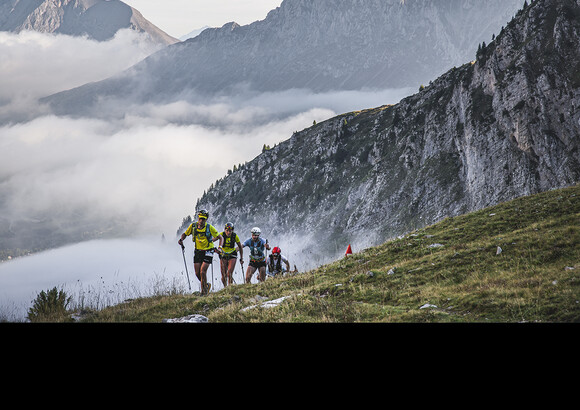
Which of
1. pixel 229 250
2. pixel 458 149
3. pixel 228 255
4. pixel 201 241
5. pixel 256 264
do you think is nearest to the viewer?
pixel 201 241

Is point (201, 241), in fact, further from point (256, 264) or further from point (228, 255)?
point (256, 264)

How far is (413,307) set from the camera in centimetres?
959

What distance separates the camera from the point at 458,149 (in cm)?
8350

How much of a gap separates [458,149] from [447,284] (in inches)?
3128

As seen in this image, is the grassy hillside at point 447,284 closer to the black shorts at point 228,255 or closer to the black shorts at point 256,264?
the black shorts at point 256,264

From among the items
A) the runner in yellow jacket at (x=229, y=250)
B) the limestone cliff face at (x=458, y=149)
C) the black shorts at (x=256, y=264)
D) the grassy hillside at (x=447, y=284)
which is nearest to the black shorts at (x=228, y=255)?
the runner in yellow jacket at (x=229, y=250)

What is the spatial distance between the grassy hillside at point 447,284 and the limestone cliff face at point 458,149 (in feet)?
44.4

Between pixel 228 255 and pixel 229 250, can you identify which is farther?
pixel 228 255

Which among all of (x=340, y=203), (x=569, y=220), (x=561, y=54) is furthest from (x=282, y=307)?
(x=340, y=203)

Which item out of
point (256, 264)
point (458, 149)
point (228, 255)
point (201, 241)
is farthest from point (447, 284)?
point (458, 149)
